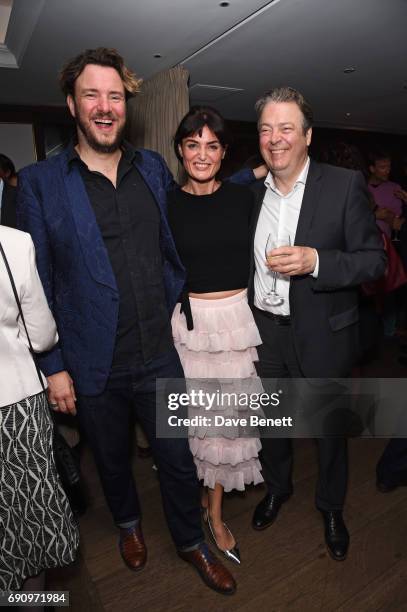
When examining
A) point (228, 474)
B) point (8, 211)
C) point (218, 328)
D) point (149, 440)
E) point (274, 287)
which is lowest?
point (228, 474)

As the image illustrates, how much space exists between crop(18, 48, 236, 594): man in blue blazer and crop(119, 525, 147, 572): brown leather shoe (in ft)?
1.05

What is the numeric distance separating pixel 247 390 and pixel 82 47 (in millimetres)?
3219

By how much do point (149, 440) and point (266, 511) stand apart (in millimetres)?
803

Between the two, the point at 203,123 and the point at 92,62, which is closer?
the point at 92,62

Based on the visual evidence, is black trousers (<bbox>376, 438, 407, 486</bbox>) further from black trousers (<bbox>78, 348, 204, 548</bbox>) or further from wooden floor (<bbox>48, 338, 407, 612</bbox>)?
black trousers (<bbox>78, 348, 204, 548</bbox>)

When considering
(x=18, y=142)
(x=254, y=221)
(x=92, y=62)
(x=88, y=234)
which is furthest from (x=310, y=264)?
(x=18, y=142)

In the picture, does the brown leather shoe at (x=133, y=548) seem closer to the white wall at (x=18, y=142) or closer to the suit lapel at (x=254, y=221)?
the suit lapel at (x=254, y=221)

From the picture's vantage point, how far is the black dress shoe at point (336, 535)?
Result: 1.92 m

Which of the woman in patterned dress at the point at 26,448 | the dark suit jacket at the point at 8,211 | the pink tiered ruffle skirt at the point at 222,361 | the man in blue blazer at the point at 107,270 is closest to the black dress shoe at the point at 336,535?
the pink tiered ruffle skirt at the point at 222,361

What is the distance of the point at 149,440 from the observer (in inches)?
69.7

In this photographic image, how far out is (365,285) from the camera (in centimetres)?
246

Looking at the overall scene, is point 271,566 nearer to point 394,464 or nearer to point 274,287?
point 394,464

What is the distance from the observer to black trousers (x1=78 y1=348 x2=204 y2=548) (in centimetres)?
169

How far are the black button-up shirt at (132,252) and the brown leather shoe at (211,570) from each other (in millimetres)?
888
